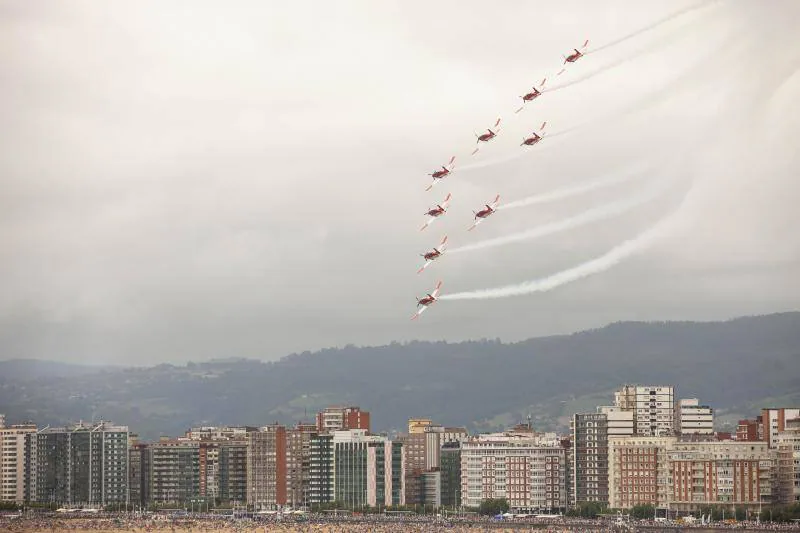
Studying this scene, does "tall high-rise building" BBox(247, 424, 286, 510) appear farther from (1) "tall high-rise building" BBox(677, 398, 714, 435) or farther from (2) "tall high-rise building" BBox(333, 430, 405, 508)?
(1) "tall high-rise building" BBox(677, 398, 714, 435)

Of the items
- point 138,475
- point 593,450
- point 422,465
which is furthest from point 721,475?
point 138,475

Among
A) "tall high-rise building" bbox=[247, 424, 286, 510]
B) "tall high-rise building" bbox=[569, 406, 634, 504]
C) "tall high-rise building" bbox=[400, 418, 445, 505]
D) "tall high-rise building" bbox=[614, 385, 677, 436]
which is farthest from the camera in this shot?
"tall high-rise building" bbox=[247, 424, 286, 510]


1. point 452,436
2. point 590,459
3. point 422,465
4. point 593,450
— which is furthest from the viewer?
point 452,436

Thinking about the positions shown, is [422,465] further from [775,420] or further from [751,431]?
[775,420]

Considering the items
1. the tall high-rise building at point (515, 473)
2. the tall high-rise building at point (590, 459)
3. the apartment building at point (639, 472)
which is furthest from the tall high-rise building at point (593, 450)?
the tall high-rise building at point (515, 473)

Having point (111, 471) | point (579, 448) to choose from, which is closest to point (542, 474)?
point (579, 448)

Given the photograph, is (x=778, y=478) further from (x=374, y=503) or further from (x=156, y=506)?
(x=156, y=506)

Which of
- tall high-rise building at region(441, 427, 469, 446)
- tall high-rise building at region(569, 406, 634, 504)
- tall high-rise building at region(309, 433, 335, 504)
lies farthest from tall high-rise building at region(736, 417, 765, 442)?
tall high-rise building at region(309, 433, 335, 504)
